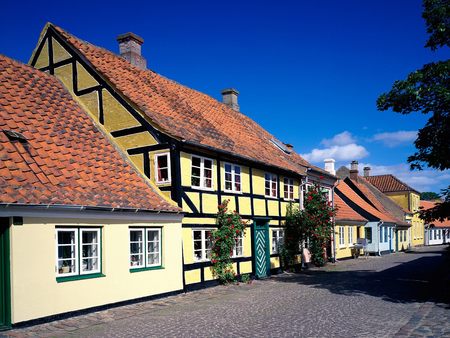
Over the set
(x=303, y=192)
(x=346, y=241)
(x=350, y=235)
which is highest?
(x=303, y=192)

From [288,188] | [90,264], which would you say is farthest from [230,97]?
[90,264]

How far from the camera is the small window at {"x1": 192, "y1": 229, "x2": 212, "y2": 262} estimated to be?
15141mm

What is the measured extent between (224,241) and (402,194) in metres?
41.0

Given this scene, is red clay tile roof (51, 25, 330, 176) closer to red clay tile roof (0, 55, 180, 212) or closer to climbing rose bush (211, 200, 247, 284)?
red clay tile roof (0, 55, 180, 212)

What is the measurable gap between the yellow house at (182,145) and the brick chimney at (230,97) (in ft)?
16.0

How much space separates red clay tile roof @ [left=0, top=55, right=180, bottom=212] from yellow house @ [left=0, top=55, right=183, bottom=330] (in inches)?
1.3

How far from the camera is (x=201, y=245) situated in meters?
15.3

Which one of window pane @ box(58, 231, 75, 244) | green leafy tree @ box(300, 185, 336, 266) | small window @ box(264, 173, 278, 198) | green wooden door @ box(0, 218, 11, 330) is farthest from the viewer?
green leafy tree @ box(300, 185, 336, 266)

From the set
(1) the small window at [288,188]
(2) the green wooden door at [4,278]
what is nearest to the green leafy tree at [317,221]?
(1) the small window at [288,188]

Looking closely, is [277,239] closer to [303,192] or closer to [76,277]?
[303,192]

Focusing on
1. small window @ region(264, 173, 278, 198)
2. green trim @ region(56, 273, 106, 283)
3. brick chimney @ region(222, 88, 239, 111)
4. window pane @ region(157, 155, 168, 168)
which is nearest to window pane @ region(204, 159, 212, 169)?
window pane @ region(157, 155, 168, 168)

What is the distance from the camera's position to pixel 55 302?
33.2 feet

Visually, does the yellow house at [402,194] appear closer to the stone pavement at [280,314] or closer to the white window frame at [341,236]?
the white window frame at [341,236]

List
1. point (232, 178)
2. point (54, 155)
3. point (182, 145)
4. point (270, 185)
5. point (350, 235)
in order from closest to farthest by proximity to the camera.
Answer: point (54, 155) < point (182, 145) < point (232, 178) < point (270, 185) < point (350, 235)
